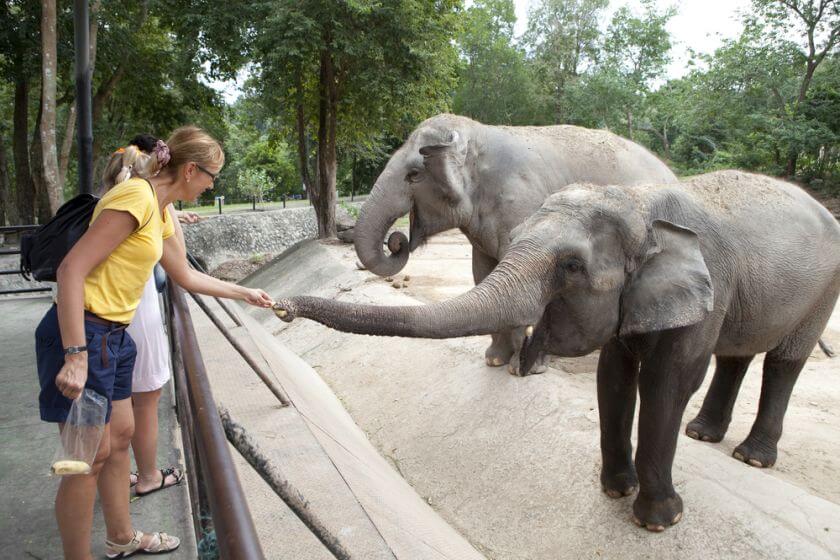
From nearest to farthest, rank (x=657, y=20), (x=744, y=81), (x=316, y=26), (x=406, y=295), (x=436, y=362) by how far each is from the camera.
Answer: (x=436, y=362) < (x=406, y=295) < (x=316, y=26) < (x=744, y=81) < (x=657, y=20)

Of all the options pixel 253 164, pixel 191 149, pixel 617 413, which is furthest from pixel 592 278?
pixel 253 164

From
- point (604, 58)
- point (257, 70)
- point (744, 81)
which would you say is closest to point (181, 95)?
point (257, 70)

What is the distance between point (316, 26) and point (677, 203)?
1212 cm

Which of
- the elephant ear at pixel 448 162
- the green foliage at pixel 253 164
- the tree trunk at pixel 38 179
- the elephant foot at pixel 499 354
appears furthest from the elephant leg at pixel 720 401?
the green foliage at pixel 253 164

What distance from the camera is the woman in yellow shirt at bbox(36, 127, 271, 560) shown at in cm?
228

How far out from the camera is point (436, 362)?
24.2 feet

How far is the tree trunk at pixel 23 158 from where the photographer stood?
17234mm

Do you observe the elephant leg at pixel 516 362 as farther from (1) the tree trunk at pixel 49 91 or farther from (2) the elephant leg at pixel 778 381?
(1) the tree trunk at pixel 49 91

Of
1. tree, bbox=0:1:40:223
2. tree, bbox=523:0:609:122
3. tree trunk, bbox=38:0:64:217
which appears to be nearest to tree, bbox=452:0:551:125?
tree, bbox=523:0:609:122

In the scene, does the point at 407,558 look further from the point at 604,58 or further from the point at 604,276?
the point at 604,58

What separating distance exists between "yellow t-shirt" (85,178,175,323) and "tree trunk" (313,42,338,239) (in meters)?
13.7

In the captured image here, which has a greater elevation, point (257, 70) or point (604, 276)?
point (257, 70)

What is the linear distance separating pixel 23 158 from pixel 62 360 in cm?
1835

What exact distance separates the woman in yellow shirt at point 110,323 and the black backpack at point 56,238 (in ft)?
0.35
